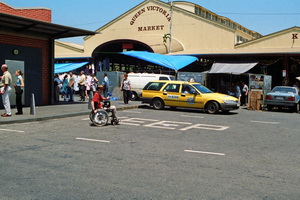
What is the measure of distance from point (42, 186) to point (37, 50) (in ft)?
45.0

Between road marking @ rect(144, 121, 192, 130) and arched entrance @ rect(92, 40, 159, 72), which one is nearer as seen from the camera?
road marking @ rect(144, 121, 192, 130)

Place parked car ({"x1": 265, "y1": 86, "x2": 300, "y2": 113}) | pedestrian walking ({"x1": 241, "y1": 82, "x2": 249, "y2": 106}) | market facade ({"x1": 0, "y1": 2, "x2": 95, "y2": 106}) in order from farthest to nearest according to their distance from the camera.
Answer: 1. pedestrian walking ({"x1": 241, "y1": 82, "x2": 249, "y2": 106})
2. parked car ({"x1": 265, "y1": 86, "x2": 300, "y2": 113})
3. market facade ({"x1": 0, "y1": 2, "x2": 95, "y2": 106})

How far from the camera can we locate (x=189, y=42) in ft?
106

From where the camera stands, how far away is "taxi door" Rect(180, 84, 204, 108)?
1662 cm

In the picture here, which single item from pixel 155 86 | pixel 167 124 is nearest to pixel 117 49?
pixel 155 86

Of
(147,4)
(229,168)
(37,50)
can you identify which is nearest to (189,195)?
(229,168)

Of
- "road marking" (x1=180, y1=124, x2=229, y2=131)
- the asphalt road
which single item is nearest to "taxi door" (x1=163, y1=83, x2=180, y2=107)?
"road marking" (x1=180, y1=124, x2=229, y2=131)

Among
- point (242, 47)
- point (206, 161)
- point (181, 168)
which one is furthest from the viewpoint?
point (242, 47)

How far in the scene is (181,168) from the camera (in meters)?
5.94

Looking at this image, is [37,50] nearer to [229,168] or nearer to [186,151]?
[186,151]

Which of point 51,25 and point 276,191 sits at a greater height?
point 51,25

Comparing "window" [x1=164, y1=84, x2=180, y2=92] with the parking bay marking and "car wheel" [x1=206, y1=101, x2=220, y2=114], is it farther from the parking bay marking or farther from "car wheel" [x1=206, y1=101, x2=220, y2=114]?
the parking bay marking

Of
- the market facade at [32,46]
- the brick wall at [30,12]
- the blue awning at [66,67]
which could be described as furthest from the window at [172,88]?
the blue awning at [66,67]

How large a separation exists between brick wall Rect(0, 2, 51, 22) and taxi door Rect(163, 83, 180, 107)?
725 cm
